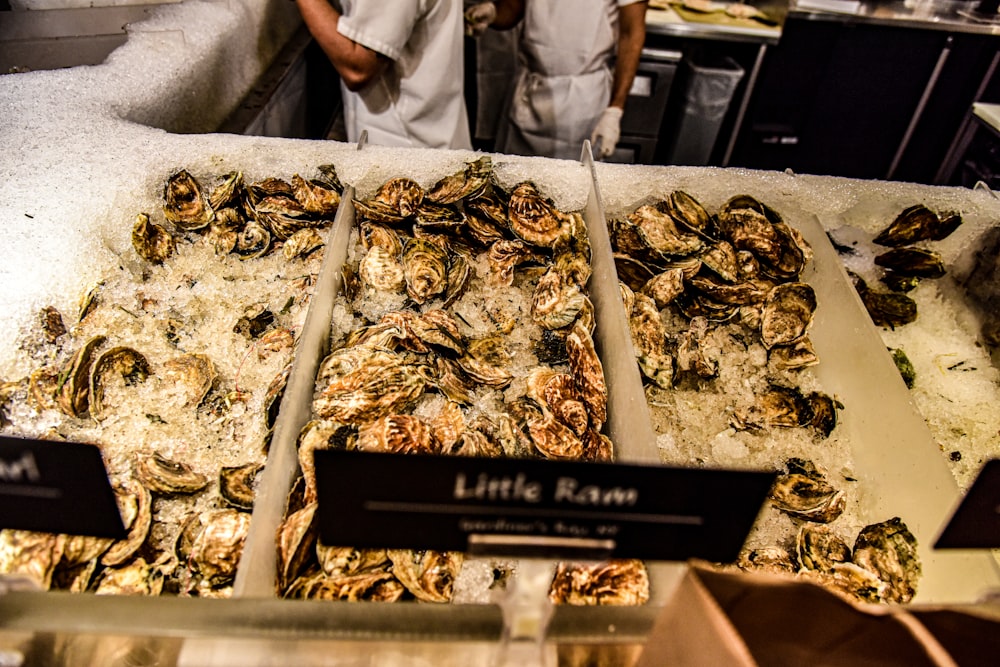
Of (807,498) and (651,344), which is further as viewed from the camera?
(651,344)

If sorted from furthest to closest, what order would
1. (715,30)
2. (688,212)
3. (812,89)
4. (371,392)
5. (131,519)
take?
(812,89) → (715,30) → (688,212) → (371,392) → (131,519)

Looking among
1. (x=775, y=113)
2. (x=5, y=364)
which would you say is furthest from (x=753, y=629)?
(x=775, y=113)

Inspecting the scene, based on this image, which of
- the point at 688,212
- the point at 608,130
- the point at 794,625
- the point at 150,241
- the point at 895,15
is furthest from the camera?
the point at 895,15

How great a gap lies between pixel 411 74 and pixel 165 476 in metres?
1.99

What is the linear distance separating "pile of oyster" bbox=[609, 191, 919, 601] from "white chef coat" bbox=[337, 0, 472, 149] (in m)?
1.15

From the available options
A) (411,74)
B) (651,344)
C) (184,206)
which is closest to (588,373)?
(651,344)

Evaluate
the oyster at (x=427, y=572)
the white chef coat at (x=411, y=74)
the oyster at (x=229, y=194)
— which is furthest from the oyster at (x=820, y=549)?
the white chef coat at (x=411, y=74)

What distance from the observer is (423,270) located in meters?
1.59

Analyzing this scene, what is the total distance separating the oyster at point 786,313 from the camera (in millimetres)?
1601

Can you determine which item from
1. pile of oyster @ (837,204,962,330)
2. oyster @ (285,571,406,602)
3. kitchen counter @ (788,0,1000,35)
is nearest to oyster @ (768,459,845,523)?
pile of oyster @ (837,204,962,330)

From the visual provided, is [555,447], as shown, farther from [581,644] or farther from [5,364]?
[5,364]

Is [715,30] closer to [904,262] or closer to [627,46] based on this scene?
[627,46]

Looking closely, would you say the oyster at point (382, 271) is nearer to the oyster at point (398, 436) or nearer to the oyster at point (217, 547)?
the oyster at point (398, 436)

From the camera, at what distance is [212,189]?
1817 millimetres
